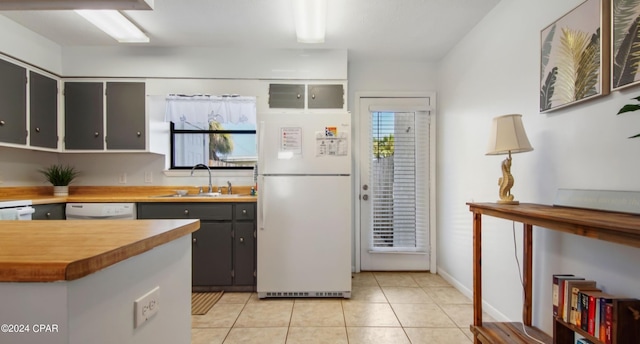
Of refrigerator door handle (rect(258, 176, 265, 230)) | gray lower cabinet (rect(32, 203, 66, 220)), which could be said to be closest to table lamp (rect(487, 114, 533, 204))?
refrigerator door handle (rect(258, 176, 265, 230))

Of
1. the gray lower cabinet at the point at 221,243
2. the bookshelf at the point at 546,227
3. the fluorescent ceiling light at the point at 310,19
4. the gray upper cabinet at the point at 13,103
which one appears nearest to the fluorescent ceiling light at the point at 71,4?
the fluorescent ceiling light at the point at 310,19

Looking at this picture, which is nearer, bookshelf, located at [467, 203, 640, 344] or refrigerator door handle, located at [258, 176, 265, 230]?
bookshelf, located at [467, 203, 640, 344]

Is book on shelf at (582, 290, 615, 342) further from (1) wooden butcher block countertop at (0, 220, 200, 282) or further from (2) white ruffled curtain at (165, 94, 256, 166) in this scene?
(2) white ruffled curtain at (165, 94, 256, 166)

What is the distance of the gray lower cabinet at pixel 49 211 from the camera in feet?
8.52

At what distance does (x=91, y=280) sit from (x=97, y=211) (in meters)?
2.69

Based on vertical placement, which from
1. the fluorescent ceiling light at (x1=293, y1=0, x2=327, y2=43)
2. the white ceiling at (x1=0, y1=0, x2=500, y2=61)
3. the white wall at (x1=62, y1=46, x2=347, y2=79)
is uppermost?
the white ceiling at (x1=0, y1=0, x2=500, y2=61)

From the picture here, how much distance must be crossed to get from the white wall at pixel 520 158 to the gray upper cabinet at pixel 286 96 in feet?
5.38

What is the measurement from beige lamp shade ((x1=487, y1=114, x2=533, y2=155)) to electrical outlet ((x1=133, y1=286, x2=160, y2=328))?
188cm

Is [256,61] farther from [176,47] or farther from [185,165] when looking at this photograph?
[185,165]

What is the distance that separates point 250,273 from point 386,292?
53.7 inches

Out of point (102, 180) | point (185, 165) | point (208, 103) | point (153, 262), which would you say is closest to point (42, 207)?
point (102, 180)

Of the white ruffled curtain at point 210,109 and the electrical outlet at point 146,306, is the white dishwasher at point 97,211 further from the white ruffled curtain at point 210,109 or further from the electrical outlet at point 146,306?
the electrical outlet at point 146,306

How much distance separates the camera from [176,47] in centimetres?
316

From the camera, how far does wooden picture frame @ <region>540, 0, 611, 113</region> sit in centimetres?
142
